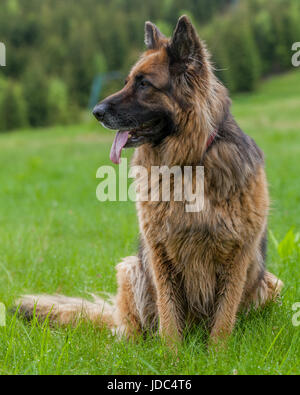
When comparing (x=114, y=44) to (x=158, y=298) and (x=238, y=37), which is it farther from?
(x=158, y=298)

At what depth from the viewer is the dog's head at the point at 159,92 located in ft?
10.4

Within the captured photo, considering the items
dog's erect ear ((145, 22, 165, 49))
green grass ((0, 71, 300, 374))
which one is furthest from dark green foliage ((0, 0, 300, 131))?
dog's erect ear ((145, 22, 165, 49))

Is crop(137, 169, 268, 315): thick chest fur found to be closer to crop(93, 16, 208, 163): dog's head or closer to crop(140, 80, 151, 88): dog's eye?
crop(93, 16, 208, 163): dog's head

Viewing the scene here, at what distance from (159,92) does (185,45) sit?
1.11 feet

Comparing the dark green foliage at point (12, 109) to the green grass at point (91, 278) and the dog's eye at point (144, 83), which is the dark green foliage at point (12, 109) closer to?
the green grass at point (91, 278)

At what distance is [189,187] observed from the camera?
324 cm

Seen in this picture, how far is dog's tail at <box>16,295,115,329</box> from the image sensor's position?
3762 millimetres

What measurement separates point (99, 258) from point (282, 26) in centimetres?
5744

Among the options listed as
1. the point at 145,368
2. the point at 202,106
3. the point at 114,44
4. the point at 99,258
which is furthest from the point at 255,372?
the point at 114,44

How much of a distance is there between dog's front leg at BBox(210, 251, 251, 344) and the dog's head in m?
1.00

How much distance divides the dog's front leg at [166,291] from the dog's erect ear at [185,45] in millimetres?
1290

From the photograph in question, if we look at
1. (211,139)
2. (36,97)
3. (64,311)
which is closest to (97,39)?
(36,97)

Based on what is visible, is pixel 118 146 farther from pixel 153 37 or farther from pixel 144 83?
pixel 153 37

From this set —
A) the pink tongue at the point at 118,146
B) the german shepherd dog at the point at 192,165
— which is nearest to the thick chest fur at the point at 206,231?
the german shepherd dog at the point at 192,165
